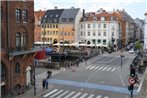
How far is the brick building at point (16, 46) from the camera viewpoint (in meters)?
36.4

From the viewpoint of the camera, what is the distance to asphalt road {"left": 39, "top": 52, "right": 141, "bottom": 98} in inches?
1551

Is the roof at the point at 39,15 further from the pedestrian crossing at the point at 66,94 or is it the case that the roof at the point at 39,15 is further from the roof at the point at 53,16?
the pedestrian crossing at the point at 66,94

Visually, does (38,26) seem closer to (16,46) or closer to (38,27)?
(38,27)

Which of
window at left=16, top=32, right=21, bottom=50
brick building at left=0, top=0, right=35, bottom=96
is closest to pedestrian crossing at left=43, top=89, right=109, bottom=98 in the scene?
brick building at left=0, top=0, right=35, bottom=96

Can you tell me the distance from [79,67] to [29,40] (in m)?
21.7

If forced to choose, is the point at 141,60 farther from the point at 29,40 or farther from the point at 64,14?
the point at 64,14

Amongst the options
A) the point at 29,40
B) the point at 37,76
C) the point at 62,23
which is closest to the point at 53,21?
the point at 62,23

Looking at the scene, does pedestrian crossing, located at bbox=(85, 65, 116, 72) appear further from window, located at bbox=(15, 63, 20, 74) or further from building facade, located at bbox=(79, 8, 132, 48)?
building facade, located at bbox=(79, 8, 132, 48)

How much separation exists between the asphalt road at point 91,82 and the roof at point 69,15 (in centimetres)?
4299

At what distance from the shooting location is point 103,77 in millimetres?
51250

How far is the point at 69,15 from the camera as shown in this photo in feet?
349

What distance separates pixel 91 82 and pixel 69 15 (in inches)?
2432

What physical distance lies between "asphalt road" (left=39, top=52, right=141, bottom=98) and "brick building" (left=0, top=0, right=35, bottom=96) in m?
4.00

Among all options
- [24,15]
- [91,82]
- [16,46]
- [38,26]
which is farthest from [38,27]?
[16,46]
